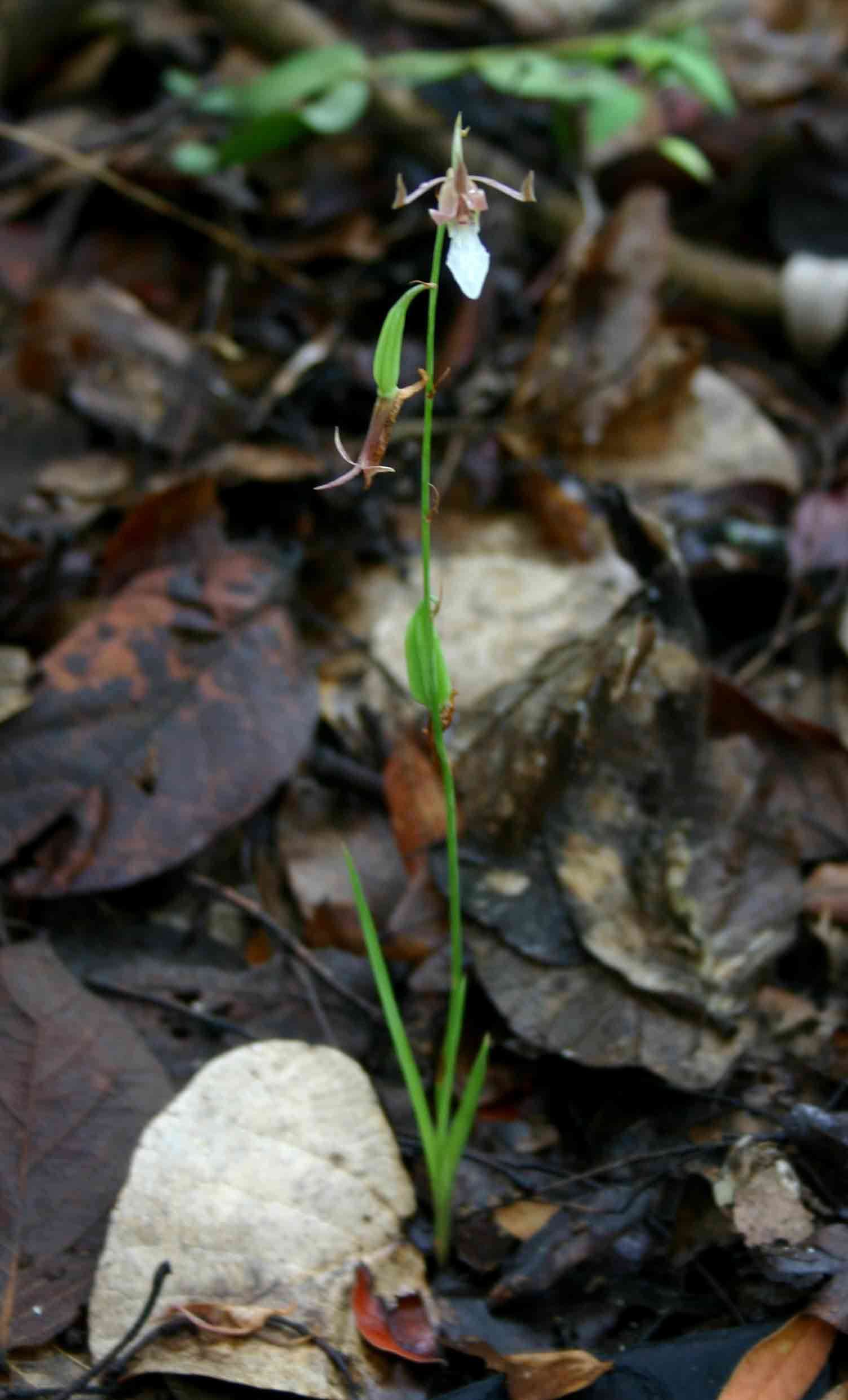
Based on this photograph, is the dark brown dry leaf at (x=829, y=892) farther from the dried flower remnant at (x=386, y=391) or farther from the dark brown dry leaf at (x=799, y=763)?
the dried flower remnant at (x=386, y=391)

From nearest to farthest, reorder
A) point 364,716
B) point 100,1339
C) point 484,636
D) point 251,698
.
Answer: point 100,1339
point 251,698
point 364,716
point 484,636

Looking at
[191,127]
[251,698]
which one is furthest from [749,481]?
[191,127]

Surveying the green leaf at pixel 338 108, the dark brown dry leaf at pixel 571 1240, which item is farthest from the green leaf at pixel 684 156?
the dark brown dry leaf at pixel 571 1240

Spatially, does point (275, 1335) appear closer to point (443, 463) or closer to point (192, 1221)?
point (192, 1221)

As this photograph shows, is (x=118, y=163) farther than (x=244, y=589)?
Yes

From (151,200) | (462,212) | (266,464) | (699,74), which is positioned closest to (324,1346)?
(462,212)

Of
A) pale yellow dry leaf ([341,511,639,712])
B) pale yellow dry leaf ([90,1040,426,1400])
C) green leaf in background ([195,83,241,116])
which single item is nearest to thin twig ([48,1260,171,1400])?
pale yellow dry leaf ([90,1040,426,1400])

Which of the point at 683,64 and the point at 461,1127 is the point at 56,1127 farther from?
the point at 683,64

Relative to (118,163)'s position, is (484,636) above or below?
below
